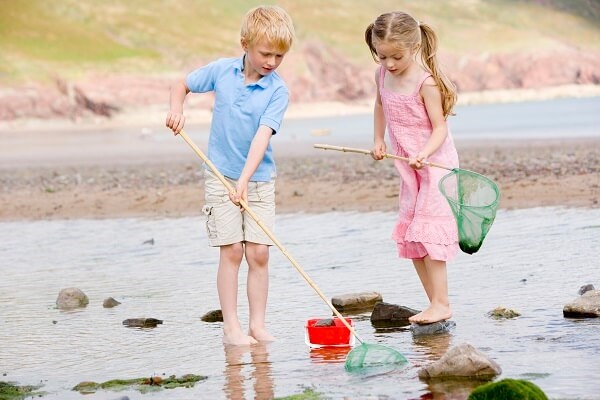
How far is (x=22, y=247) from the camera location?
12.2 meters

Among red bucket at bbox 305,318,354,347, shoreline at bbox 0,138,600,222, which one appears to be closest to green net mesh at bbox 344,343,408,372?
red bucket at bbox 305,318,354,347

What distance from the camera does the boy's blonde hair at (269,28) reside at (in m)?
6.68

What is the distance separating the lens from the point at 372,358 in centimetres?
588

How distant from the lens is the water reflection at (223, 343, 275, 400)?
18.3 ft

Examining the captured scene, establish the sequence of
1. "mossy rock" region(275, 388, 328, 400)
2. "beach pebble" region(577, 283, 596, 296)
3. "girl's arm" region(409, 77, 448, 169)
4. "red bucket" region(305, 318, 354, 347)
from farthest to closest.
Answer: "beach pebble" region(577, 283, 596, 296) → "girl's arm" region(409, 77, 448, 169) → "red bucket" region(305, 318, 354, 347) → "mossy rock" region(275, 388, 328, 400)

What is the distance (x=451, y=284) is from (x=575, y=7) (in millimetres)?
103887

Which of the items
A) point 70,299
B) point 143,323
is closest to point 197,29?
point 70,299

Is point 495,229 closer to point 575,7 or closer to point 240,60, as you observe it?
point 240,60

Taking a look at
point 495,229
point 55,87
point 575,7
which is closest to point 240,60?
point 495,229

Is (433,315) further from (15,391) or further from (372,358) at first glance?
(15,391)

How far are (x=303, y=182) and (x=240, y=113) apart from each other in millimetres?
9830

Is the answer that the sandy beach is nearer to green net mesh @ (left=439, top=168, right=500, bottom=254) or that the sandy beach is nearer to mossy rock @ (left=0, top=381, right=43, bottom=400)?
green net mesh @ (left=439, top=168, right=500, bottom=254)

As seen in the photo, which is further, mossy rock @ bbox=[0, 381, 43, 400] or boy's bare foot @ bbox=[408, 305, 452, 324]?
boy's bare foot @ bbox=[408, 305, 452, 324]

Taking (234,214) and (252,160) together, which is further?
(234,214)
